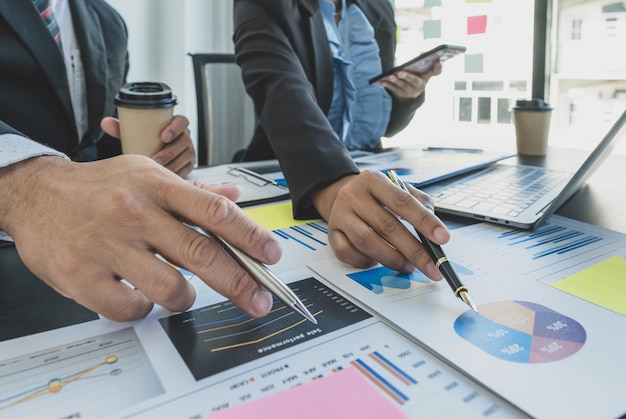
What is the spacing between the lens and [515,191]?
764mm

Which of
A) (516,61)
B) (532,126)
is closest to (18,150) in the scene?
(532,126)

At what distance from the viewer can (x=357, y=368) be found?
0.31 m

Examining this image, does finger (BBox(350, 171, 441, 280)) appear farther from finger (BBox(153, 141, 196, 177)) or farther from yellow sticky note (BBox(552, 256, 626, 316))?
finger (BBox(153, 141, 196, 177))

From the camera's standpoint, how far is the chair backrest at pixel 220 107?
1.66 metres

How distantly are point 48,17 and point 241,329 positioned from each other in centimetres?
88

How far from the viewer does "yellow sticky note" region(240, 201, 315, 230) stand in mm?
648

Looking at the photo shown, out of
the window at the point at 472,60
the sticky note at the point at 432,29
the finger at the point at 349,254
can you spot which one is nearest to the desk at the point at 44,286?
the finger at the point at 349,254

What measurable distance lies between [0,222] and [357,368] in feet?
1.10

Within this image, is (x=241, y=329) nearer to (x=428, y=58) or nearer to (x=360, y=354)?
(x=360, y=354)

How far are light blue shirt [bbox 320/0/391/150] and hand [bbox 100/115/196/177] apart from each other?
1.62 ft

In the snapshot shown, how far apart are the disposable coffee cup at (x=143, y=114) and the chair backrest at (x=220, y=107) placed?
0.92 m

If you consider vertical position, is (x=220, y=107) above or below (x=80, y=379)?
above

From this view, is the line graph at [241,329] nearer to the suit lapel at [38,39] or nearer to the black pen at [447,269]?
the black pen at [447,269]

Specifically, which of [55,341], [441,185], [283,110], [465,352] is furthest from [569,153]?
[55,341]
